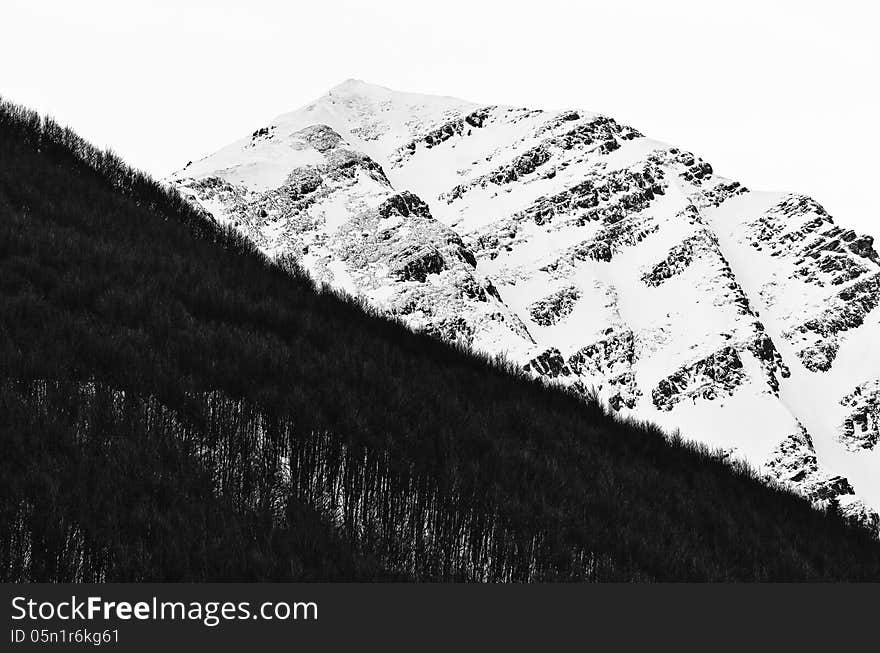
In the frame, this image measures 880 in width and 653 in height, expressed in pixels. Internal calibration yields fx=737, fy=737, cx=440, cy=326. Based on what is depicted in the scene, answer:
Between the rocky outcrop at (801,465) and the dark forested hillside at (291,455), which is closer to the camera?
the dark forested hillside at (291,455)

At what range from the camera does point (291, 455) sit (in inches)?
190

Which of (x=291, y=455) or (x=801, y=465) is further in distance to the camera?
(x=801, y=465)

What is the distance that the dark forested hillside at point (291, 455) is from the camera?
3609 millimetres

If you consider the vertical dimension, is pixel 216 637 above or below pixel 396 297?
below

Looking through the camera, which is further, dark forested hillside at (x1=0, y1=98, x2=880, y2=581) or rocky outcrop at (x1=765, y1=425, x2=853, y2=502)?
rocky outcrop at (x1=765, y1=425, x2=853, y2=502)

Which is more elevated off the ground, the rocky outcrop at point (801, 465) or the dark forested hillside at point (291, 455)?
the rocky outcrop at point (801, 465)

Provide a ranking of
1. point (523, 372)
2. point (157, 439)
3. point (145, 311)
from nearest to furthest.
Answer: point (157, 439), point (145, 311), point (523, 372)

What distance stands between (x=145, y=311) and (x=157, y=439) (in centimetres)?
245

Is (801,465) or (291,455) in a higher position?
(801,465)

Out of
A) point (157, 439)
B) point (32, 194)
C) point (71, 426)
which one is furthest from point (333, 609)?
point (32, 194)

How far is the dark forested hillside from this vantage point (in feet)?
11.8

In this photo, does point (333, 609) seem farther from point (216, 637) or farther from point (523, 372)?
point (523, 372)

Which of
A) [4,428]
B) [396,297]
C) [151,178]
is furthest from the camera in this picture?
[396,297]

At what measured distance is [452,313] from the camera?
14588 cm
